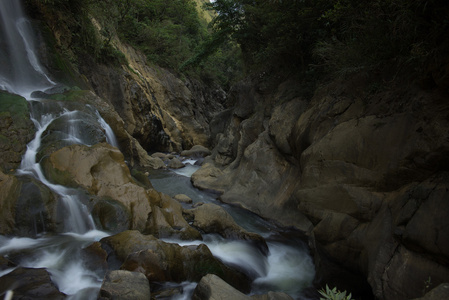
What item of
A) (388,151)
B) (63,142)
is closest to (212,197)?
(63,142)

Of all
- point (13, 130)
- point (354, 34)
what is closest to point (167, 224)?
point (13, 130)

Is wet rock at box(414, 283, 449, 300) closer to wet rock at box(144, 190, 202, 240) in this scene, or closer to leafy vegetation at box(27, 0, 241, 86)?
wet rock at box(144, 190, 202, 240)

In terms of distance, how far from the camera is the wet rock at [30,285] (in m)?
3.52

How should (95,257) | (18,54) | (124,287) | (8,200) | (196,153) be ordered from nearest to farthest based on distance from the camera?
(124,287) < (95,257) < (8,200) < (18,54) < (196,153)

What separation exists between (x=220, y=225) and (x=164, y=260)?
247 cm

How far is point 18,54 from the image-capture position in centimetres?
1012

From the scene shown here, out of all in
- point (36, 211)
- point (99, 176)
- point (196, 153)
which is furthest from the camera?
point (196, 153)

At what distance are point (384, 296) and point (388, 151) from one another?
2105 millimetres

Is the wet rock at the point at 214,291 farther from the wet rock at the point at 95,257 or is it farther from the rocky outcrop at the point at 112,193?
the rocky outcrop at the point at 112,193

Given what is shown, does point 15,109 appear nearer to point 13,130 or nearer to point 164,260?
point 13,130

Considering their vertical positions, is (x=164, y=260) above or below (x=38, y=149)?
below

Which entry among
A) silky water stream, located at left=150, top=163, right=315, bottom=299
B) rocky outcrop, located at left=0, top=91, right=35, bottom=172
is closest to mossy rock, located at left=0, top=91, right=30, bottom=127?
rocky outcrop, located at left=0, top=91, right=35, bottom=172

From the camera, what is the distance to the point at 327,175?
5449mm

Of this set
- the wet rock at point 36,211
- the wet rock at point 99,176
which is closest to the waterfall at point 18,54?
the wet rock at point 99,176
